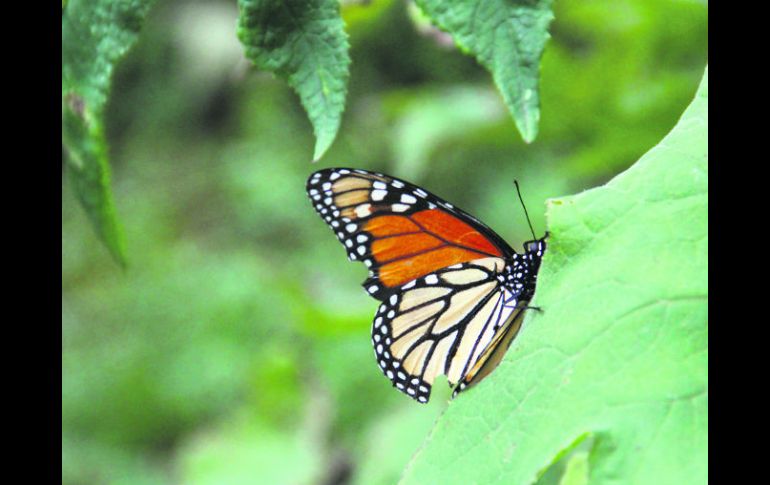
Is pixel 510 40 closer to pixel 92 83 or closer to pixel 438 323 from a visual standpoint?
pixel 92 83

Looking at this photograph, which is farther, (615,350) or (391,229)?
(391,229)

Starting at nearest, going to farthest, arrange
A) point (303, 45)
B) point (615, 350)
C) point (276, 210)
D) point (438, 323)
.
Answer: point (615, 350)
point (303, 45)
point (438, 323)
point (276, 210)

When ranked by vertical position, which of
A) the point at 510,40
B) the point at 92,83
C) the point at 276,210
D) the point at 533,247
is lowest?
the point at 276,210

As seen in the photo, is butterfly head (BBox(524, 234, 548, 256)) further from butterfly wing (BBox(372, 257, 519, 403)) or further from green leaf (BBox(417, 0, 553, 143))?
green leaf (BBox(417, 0, 553, 143))

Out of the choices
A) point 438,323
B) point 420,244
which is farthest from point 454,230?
point 438,323

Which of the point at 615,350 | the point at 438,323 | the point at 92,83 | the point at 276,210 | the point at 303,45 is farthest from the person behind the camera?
the point at 276,210

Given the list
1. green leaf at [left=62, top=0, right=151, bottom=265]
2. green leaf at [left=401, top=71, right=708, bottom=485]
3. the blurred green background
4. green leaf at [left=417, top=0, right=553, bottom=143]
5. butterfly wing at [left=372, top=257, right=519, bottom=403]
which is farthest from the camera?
the blurred green background

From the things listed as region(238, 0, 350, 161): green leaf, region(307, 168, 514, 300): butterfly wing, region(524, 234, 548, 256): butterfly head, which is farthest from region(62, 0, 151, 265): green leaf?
region(524, 234, 548, 256): butterfly head

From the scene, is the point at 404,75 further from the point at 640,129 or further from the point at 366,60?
the point at 640,129
